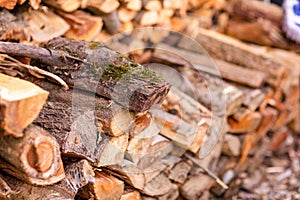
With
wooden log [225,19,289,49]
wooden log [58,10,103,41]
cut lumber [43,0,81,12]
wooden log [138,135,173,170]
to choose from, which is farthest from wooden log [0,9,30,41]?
wooden log [225,19,289,49]

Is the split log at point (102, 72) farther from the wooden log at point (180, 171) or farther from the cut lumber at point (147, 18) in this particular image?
the cut lumber at point (147, 18)

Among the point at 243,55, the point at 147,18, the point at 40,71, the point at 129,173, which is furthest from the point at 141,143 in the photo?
the point at 243,55

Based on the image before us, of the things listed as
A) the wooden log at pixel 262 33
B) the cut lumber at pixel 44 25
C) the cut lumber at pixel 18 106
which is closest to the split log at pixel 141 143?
the cut lumber at pixel 18 106

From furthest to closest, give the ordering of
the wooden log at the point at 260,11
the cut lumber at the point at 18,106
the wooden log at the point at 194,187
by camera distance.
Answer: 1. the wooden log at the point at 260,11
2. the wooden log at the point at 194,187
3. the cut lumber at the point at 18,106

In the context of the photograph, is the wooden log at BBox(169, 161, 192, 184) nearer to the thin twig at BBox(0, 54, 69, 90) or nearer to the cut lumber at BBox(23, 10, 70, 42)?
the thin twig at BBox(0, 54, 69, 90)

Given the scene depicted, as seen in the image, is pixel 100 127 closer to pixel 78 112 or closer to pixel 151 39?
pixel 78 112

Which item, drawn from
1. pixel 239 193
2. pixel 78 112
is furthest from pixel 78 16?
pixel 239 193
